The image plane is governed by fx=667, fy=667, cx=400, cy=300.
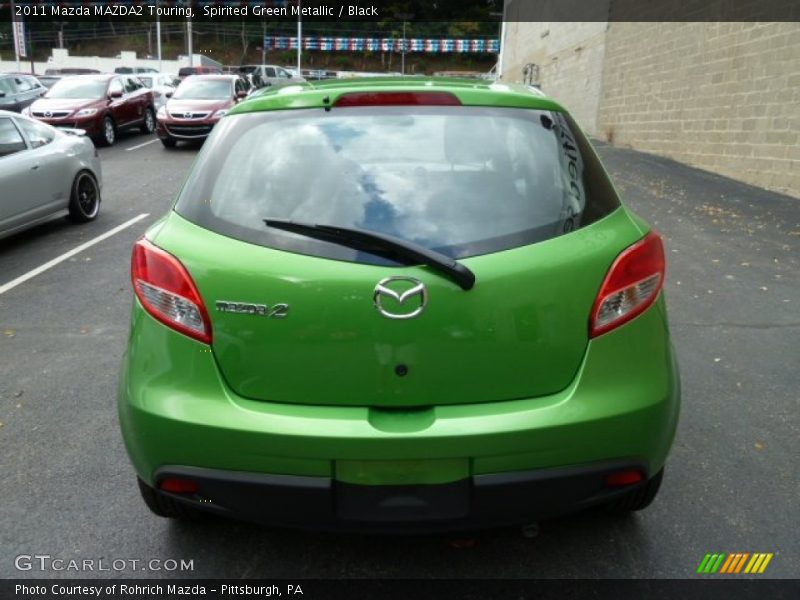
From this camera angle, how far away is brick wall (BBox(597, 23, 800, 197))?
10383 mm

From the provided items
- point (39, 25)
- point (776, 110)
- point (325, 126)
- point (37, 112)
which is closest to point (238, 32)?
point (39, 25)

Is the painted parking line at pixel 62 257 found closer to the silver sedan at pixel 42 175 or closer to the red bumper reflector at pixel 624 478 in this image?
the silver sedan at pixel 42 175

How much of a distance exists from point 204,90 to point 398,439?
54.0 ft

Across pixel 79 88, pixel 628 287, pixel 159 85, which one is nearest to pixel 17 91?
pixel 79 88

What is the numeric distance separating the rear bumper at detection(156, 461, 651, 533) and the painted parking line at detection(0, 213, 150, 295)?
4846 millimetres

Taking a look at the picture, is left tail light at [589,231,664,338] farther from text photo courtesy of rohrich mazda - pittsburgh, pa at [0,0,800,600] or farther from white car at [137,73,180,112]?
white car at [137,73,180,112]

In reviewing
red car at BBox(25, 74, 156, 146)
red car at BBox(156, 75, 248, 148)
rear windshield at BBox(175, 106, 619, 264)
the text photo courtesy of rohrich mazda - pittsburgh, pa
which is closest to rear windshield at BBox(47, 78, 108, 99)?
red car at BBox(25, 74, 156, 146)

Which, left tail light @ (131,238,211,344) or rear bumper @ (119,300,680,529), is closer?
rear bumper @ (119,300,680,529)

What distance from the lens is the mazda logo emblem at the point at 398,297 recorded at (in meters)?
1.95

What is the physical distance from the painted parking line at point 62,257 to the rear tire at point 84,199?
18.4 inches

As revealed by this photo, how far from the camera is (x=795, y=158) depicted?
10.1 metres

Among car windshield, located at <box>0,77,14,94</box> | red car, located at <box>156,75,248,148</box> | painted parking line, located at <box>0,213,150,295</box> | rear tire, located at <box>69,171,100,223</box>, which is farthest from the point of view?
car windshield, located at <box>0,77,14,94</box>

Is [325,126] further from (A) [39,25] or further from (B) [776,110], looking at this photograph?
(A) [39,25]

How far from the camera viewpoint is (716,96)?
12.5m
